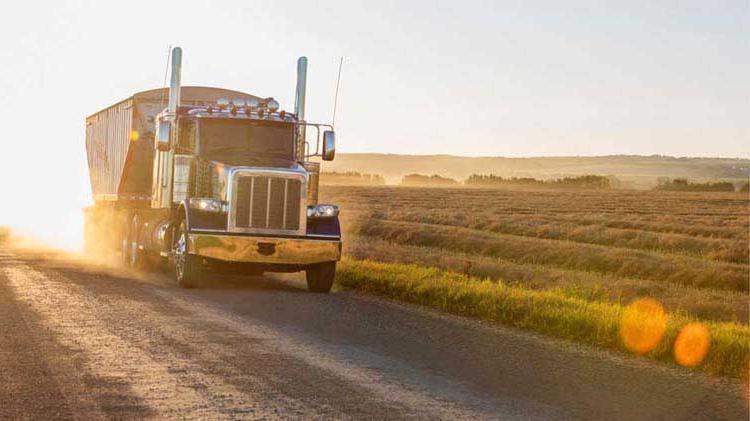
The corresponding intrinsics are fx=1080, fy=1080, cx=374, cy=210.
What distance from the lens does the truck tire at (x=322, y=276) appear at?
16922mm

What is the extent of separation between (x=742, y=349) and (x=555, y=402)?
348 centimetres

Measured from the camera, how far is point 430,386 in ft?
28.1

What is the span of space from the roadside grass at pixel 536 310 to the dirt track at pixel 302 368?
2.00 feet

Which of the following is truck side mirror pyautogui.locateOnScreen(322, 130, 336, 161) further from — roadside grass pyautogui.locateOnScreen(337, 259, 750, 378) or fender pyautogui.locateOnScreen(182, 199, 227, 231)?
roadside grass pyautogui.locateOnScreen(337, 259, 750, 378)

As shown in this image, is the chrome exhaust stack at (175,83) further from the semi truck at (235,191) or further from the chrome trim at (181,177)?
the chrome trim at (181,177)

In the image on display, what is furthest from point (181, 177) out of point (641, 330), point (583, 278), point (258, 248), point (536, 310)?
point (583, 278)

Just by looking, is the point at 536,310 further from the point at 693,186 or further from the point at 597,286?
the point at 693,186

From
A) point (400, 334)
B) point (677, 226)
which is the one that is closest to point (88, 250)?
point (400, 334)

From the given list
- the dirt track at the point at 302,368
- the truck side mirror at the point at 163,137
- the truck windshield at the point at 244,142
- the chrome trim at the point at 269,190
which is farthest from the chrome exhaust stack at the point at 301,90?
the dirt track at the point at 302,368

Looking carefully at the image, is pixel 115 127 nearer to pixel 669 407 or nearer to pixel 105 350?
pixel 105 350

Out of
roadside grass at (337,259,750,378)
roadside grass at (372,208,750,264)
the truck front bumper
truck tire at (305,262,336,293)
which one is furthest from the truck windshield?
roadside grass at (372,208,750,264)

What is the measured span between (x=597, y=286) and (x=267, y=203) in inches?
266

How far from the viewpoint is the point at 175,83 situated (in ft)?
60.3

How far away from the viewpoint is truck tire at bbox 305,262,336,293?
16.9 metres
